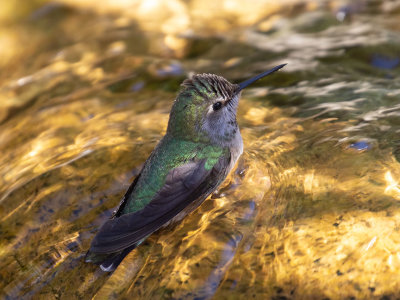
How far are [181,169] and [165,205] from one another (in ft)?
1.25

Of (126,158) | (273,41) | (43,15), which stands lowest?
(273,41)

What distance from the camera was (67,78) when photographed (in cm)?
673

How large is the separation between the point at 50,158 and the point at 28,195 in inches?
24.3

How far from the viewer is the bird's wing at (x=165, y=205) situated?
331 cm

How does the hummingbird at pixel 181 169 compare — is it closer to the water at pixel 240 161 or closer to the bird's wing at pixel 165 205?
the bird's wing at pixel 165 205

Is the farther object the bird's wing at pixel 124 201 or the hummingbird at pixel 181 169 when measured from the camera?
the bird's wing at pixel 124 201

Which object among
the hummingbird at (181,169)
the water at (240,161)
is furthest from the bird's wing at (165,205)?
the water at (240,161)

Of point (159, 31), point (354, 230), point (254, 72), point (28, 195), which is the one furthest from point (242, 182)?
point (159, 31)

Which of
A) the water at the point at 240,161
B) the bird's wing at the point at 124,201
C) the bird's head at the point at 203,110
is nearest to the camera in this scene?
the water at the point at 240,161

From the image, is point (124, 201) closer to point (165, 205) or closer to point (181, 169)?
point (165, 205)

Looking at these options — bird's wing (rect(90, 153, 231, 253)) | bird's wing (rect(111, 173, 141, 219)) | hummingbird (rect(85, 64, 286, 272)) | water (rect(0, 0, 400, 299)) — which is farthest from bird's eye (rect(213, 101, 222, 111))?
bird's wing (rect(111, 173, 141, 219))

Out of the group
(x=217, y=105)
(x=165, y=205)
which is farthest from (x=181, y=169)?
(x=217, y=105)

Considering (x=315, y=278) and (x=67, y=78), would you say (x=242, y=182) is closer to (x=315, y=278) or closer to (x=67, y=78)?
(x=315, y=278)

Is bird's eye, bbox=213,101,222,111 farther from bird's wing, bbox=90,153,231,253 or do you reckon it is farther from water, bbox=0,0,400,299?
water, bbox=0,0,400,299
